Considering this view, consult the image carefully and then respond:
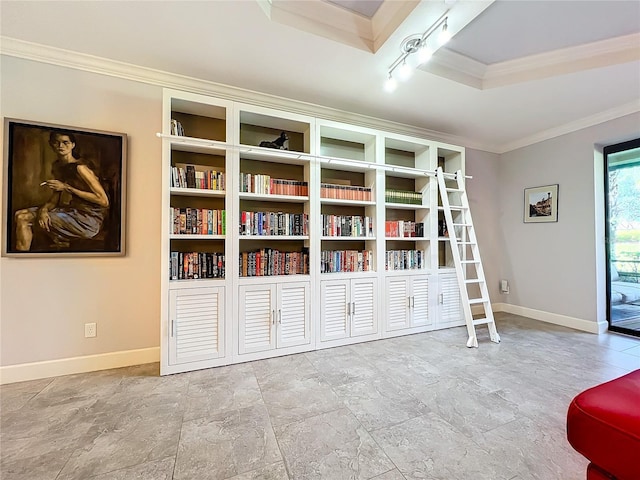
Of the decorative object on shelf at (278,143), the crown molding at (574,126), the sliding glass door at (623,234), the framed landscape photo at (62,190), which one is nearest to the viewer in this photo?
the framed landscape photo at (62,190)

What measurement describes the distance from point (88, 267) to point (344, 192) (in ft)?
7.83

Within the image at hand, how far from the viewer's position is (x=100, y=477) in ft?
3.95

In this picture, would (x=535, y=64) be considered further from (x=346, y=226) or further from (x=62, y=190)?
(x=62, y=190)

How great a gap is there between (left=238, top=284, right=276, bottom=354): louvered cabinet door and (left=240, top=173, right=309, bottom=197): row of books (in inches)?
34.9

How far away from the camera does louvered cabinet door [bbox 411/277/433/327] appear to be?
3.10 metres

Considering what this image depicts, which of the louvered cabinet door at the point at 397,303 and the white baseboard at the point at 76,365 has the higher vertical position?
the louvered cabinet door at the point at 397,303

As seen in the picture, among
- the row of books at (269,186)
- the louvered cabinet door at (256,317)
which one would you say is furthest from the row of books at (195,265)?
the row of books at (269,186)

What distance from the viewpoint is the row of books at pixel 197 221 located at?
2.23 m

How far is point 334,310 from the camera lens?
2.71 m

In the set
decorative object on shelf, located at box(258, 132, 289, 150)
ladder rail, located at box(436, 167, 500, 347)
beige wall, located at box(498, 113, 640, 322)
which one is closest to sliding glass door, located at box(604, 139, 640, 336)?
beige wall, located at box(498, 113, 640, 322)

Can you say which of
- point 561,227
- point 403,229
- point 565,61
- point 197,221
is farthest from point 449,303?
point 197,221

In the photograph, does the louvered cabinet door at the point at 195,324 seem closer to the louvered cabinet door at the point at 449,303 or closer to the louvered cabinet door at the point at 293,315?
the louvered cabinet door at the point at 293,315

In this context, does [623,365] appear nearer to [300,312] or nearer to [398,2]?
[300,312]

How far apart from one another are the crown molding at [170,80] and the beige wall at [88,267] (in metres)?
0.06
